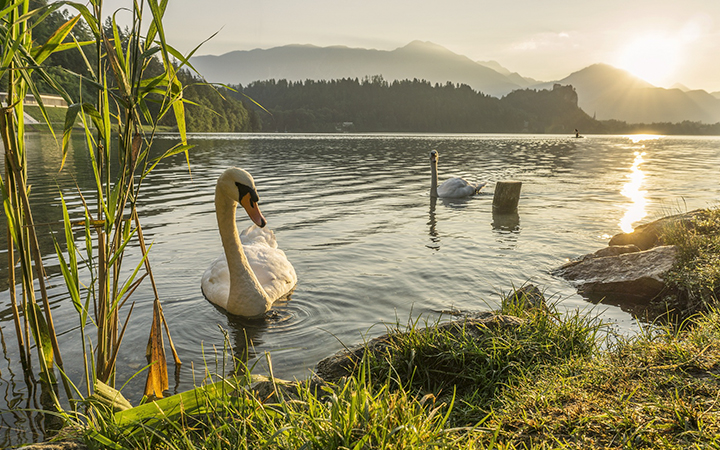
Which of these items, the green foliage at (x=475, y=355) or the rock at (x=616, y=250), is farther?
the rock at (x=616, y=250)

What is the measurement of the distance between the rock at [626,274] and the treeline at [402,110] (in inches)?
6184

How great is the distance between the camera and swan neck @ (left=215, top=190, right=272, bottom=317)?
538 centimetres

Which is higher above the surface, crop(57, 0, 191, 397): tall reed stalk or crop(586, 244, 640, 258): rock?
crop(57, 0, 191, 397): tall reed stalk

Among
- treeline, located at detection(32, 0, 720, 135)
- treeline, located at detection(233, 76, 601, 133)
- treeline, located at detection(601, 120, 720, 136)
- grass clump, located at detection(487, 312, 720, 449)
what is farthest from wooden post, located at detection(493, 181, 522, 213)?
treeline, located at detection(601, 120, 720, 136)

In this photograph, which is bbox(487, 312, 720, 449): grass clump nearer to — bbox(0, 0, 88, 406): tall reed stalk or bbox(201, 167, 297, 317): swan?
bbox(0, 0, 88, 406): tall reed stalk

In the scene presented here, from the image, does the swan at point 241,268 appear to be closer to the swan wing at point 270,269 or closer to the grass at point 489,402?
the swan wing at point 270,269

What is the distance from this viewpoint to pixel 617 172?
24953 mm

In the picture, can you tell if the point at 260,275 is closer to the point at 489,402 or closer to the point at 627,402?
the point at 489,402

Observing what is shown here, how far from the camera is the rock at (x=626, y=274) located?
601cm

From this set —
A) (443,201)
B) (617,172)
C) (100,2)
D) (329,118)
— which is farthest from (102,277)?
(329,118)

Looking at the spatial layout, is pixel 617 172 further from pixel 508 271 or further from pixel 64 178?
pixel 64 178

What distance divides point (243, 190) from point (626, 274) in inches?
209

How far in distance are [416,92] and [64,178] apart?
622ft

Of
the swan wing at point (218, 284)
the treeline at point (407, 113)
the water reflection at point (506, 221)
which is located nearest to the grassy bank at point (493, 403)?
the swan wing at point (218, 284)
